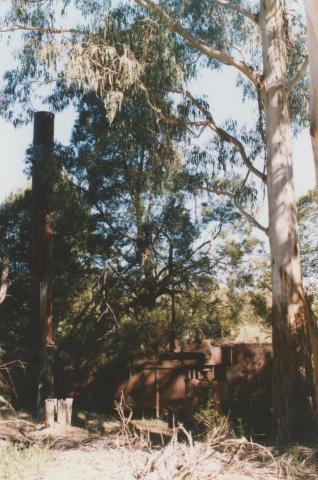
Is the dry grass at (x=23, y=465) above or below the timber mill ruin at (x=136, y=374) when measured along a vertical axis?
below

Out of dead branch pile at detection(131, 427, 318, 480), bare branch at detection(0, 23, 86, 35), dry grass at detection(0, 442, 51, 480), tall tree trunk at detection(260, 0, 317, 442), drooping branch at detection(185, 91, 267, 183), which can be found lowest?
dry grass at detection(0, 442, 51, 480)

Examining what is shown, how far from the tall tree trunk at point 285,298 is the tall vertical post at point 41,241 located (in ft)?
13.5

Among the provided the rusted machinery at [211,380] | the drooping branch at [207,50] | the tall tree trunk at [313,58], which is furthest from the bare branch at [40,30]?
the tall tree trunk at [313,58]

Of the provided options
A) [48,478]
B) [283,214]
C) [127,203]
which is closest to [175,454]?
[48,478]

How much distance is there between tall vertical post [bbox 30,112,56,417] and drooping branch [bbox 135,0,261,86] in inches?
121

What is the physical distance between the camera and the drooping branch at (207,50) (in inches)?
334

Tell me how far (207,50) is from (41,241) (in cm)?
452

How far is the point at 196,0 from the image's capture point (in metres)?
10.2

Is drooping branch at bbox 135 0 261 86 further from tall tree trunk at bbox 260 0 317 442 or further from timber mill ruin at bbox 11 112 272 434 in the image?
timber mill ruin at bbox 11 112 272 434

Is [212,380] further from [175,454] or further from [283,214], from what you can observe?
[175,454]

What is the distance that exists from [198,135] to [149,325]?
358 cm

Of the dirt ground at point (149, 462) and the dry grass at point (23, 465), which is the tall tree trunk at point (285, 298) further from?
the dry grass at point (23, 465)

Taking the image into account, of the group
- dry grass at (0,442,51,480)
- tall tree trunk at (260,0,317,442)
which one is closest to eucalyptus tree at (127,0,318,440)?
tall tree trunk at (260,0,317,442)

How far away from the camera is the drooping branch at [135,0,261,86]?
849 cm
